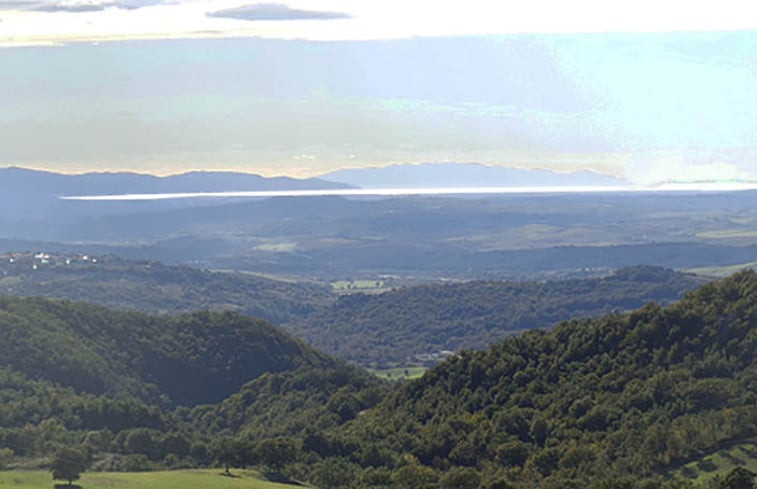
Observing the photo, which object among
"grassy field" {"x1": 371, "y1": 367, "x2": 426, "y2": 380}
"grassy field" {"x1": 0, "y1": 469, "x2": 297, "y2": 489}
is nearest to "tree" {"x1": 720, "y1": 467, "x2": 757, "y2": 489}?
"grassy field" {"x1": 0, "y1": 469, "x2": 297, "y2": 489}

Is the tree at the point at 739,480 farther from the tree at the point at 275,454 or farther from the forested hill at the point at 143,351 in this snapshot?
the forested hill at the point at 143,351

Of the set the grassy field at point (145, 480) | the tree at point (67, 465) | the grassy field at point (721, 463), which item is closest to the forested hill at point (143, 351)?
the grassy field at point (145, 480)

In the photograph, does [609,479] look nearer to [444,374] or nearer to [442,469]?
[442,469]

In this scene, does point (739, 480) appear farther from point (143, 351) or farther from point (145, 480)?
point (143, 351)

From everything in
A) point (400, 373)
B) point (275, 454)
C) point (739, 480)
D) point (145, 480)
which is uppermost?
point (739, 480)

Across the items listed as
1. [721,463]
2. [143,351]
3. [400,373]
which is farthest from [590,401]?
[400,373]

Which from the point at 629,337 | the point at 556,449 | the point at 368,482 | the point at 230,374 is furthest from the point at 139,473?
the point at 230,374
